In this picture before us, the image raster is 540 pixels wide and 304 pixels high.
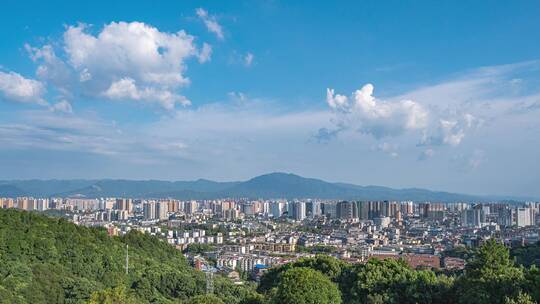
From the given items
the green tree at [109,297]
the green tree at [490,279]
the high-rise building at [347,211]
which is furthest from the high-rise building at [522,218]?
the green tree at [109,297]

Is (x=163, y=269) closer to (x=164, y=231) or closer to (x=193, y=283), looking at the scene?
(x=193, y=283)

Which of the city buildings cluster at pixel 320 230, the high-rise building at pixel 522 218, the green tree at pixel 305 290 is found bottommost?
the city buildings cluster at pixel 320 230

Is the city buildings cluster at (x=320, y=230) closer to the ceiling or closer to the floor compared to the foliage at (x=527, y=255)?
closer to the floor

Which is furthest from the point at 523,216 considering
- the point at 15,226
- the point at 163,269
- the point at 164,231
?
the point at 15,226

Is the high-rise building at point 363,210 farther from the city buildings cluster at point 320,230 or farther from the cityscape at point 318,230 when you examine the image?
the cityscape at point 318,230

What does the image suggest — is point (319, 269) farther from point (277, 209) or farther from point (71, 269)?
point (277, 209)
